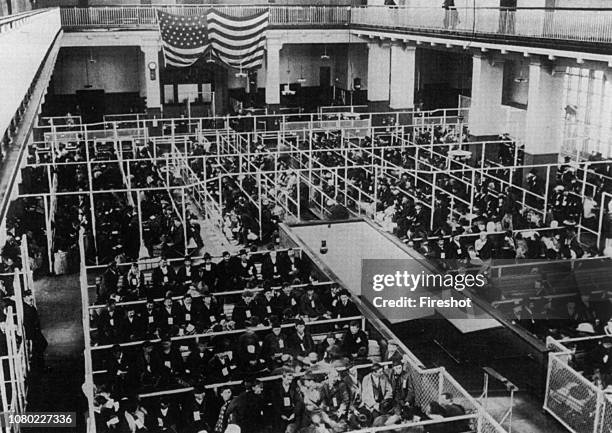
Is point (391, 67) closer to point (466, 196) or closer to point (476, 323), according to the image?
point (466, 196)

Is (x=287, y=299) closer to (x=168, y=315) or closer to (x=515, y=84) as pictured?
(x=168, y=315)

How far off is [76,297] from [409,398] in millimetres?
7906

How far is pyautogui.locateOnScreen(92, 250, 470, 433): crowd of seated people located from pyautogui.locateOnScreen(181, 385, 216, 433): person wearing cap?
0.01 m

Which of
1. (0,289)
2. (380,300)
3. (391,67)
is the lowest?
(380,300)

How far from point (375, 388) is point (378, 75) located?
25.6 metres

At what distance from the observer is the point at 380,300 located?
14812 millimetres

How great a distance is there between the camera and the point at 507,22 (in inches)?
860

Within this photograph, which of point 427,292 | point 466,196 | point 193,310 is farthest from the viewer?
point 466,196

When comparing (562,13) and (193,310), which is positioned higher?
(562,13)

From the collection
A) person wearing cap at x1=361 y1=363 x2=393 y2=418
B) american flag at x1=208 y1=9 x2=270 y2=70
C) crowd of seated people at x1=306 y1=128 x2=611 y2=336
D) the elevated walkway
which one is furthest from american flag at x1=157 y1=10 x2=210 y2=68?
person wearing cap at x1=361 y1=363 x2=393 y2=418

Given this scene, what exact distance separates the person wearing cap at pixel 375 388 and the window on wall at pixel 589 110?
1638 cm

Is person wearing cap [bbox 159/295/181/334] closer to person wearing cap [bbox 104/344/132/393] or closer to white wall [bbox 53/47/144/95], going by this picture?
person wearing cap [bbox 104/344/132/393]

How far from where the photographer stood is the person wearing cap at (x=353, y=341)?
1071 centimetres

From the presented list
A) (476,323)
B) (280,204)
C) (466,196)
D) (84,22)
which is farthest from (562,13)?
(84,22)
